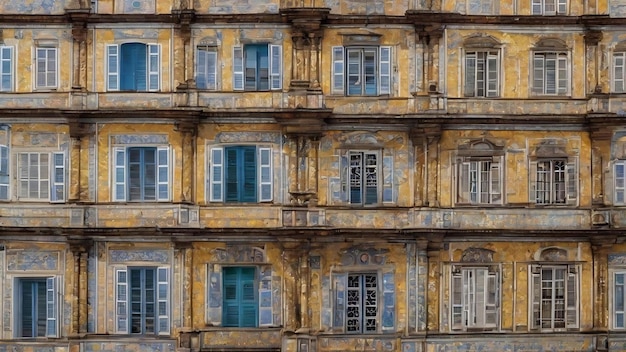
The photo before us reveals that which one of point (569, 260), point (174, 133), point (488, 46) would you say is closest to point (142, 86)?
point (174, 133)

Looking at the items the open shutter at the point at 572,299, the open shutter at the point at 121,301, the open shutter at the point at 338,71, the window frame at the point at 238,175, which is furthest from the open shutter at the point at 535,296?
the open shutter at the point at 121,301

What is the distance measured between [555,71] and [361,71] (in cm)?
521

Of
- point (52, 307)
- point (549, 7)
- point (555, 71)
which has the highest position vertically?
point (549, 7)

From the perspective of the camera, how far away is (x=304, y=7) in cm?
2139

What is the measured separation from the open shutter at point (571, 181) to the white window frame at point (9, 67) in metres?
14.9

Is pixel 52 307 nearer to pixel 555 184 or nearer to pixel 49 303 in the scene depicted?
pixel 49 303

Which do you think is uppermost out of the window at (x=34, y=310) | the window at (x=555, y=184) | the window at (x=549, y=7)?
the window at (x=549, y=7)

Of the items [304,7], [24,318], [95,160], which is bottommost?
[24,318]

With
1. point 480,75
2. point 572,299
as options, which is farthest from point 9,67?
point 572,299

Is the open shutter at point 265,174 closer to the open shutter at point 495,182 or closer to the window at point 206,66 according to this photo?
the window at point 206,66

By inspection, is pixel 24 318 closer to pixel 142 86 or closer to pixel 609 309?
pixel 142 86

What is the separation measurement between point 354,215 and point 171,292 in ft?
17.1

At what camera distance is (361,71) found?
22.1 m

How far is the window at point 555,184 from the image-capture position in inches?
870
